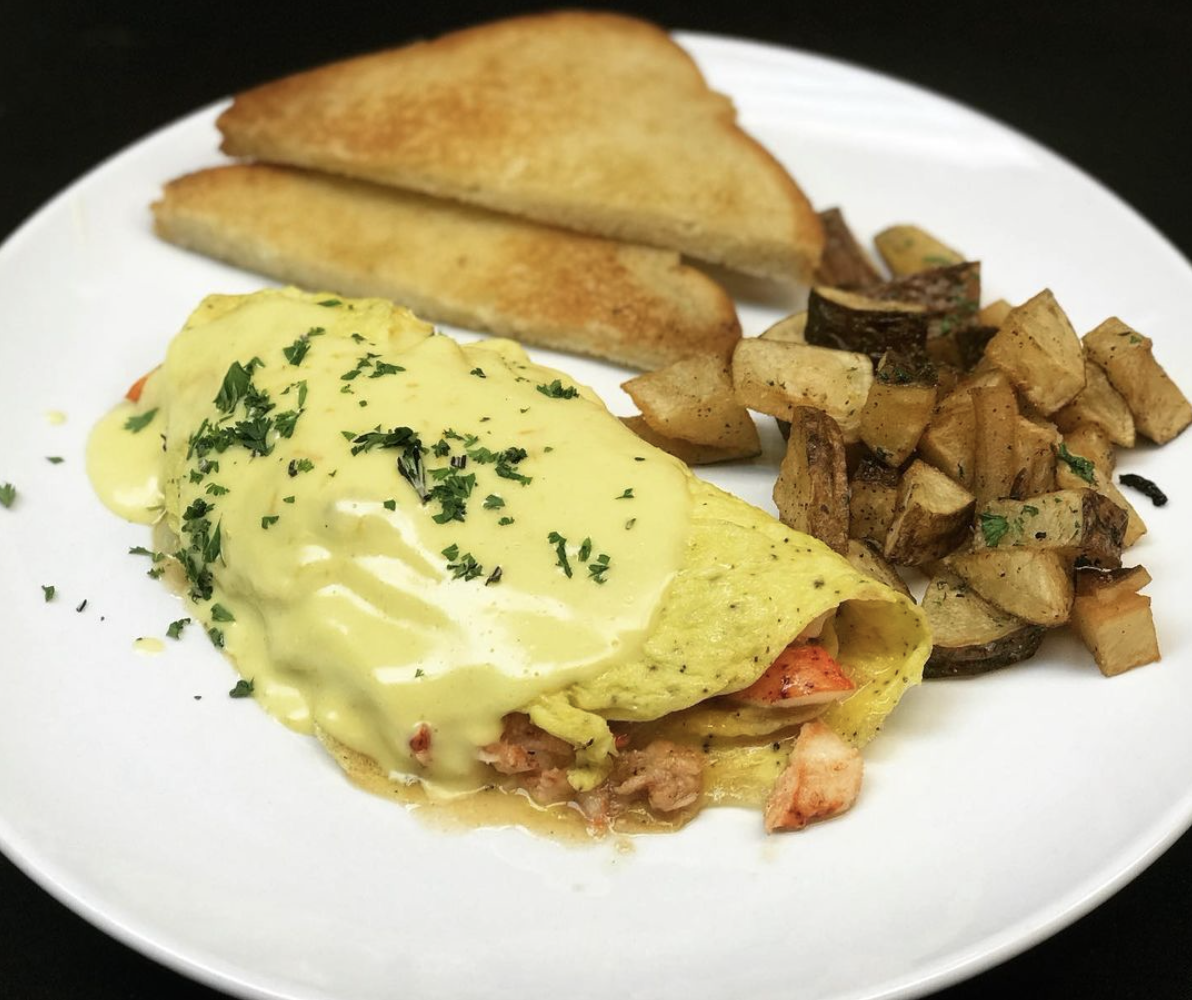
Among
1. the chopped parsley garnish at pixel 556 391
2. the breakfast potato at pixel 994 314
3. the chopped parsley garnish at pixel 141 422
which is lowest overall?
the chopped parsley garnish at pixel 141 422

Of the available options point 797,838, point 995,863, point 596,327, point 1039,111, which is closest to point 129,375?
point 596,327

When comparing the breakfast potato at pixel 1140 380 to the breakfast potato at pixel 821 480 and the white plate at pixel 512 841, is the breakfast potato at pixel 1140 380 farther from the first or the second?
the breakfast potato at pixel 821 480

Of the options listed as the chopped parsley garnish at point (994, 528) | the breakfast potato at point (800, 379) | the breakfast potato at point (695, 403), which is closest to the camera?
the chopped parsley garnish at point (994, 528)

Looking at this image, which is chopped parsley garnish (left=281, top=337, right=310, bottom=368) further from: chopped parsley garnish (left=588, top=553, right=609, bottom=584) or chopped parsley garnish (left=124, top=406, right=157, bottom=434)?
chopped parsley garnish (left=588, top=553, right=609, bottom=584)

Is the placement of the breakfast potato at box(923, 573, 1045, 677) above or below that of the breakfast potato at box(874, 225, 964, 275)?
below

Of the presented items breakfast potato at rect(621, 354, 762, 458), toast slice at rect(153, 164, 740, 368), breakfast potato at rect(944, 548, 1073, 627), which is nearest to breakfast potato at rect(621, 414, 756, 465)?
breakfast potato at rect(621, 354, 762, 458)

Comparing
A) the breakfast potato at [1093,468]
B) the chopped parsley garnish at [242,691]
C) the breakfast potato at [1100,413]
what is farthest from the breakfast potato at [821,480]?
the chopped parsley garnish at [242,691]

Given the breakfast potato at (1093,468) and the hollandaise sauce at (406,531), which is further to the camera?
the breakfast potato at (1093,468)
